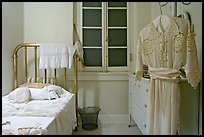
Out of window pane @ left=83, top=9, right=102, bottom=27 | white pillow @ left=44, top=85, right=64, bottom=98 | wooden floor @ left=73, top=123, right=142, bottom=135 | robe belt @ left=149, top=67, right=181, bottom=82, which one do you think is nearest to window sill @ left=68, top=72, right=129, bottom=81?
white pillow @ left=44, top=85, right=64, bottom=98

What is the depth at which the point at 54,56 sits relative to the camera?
3.18 metres

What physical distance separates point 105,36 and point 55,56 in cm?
105

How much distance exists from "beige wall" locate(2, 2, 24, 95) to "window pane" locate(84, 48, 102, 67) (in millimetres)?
1126

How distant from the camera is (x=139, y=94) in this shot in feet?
9.38

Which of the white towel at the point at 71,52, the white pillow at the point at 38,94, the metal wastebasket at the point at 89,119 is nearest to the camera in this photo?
the white pillow at the point at 38,94

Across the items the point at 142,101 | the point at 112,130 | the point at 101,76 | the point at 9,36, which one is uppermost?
the point at 9,36

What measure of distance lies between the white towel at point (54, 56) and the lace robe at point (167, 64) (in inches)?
55.7

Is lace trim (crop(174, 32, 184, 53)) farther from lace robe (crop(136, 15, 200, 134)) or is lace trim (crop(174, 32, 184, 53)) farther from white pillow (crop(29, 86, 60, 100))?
white pillow (crop(29, 86, 60, 100))

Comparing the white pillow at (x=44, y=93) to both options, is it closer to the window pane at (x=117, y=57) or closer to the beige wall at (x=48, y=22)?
the beige wall at (x=48, y=22)

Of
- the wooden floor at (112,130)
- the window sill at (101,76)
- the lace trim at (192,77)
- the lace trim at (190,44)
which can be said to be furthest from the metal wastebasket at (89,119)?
the lace trim at (190,44)

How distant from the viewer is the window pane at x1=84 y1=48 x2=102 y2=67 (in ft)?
12.7

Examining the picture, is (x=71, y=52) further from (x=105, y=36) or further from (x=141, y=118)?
(x=141, y=118)

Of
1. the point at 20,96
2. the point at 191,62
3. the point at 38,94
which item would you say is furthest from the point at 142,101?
the point at 20,96

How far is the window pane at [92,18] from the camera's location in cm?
384
